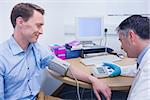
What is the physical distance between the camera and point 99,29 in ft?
8.06

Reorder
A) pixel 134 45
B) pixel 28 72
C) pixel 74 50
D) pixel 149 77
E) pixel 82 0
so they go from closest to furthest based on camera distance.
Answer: pixel 149 77
pixel 134 45
pixel 28 72
pixel 74 50
pixel 82 0

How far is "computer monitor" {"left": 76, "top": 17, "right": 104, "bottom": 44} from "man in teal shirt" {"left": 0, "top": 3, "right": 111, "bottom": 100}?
0.70 meters

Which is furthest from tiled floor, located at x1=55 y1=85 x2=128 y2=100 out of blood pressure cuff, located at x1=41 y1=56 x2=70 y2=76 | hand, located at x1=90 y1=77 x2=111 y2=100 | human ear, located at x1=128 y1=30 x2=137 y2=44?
human ear, located at x1=128 y1=30 x2=137 y2=44

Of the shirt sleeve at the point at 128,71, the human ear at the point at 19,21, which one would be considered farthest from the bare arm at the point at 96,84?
the human ear at the point at 19,21

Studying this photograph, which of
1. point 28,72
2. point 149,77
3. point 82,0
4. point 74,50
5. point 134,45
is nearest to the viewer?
point 149,77

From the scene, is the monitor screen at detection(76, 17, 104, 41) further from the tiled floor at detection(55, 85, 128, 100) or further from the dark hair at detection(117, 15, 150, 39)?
the dark hair at detection(117, 15, 150, 39)

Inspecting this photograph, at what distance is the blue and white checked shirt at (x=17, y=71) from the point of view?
1566 mm

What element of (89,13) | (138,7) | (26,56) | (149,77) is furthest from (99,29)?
(149,77)

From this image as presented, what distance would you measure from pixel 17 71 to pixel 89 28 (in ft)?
3.45

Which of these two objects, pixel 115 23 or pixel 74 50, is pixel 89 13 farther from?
pixel 74 50

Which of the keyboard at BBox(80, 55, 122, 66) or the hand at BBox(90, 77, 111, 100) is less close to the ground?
the keyboard at BBox(80, 55, 122, 66)

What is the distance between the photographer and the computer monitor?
2.38m

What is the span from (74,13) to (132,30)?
4.61ft

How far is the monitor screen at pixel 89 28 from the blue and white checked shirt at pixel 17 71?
726mm
